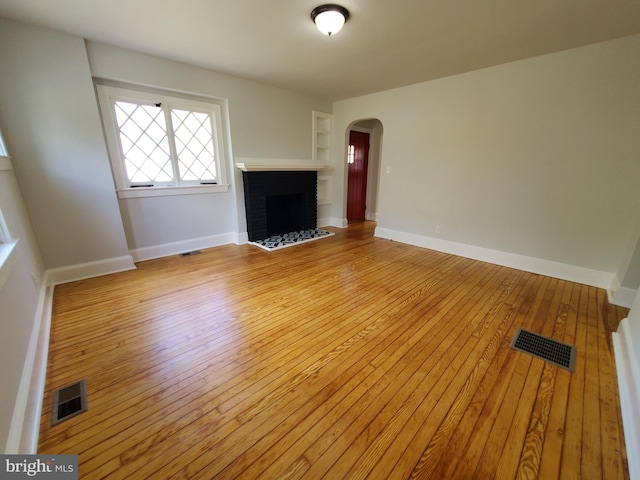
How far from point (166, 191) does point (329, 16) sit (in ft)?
9.54

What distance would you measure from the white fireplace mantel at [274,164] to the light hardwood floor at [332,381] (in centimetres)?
196

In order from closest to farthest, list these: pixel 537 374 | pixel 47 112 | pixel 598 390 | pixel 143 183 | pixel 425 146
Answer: pixel 598 390 < pixel 537 374 < pixel 47 112 < pixel 143 183 < pixel 425 146

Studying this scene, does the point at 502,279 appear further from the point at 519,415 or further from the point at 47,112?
the point at 47,112

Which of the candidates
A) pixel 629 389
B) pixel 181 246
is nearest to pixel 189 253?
pixel 181 246

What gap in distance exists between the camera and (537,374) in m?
1.69

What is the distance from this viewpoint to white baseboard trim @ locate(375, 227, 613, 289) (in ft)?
9.51

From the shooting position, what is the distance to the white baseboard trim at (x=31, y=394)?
117 centimetres

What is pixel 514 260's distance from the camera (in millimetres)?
3422

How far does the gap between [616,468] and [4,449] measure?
2641mm

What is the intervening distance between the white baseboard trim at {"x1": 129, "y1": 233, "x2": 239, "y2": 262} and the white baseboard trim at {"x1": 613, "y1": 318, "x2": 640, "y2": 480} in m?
4.38

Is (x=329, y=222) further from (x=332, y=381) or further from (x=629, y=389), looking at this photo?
(x=629, y=389)

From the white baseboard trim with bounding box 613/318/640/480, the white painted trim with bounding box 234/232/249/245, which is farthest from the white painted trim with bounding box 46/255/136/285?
the white baseboard trim with bounding box 613/318/640/480

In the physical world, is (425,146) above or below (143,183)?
above

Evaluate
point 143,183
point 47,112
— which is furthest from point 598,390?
point 47,112
